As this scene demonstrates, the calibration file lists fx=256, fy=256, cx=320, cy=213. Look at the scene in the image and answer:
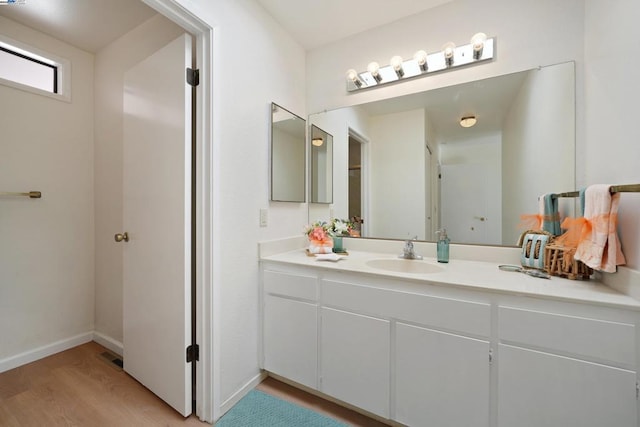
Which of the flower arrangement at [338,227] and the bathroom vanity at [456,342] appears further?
the flower arrangement at [338,227]

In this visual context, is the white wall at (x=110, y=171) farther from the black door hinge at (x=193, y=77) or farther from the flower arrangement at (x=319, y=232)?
the flower arrangement at (x=319, y=232)

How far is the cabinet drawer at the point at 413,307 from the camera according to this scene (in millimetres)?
1088

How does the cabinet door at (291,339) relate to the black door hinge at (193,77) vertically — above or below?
below

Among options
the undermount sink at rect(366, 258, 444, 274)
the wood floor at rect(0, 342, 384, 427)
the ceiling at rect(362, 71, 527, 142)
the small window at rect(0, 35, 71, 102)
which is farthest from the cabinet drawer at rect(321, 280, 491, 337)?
the small window at rect(0, 35, 71, 102)

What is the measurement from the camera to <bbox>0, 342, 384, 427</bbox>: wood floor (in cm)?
139

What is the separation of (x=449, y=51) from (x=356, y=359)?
1904mm

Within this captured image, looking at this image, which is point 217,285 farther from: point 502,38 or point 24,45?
point 24,45

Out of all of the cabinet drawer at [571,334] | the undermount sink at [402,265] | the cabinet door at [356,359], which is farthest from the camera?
the undermount sink at [402,265]

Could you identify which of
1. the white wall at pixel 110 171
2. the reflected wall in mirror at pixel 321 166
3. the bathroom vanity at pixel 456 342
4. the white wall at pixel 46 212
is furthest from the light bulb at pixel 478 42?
the white wall at pixel 46 212

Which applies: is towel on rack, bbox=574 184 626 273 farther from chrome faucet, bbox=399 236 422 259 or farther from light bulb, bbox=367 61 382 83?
light bulb, bbox=367 61 382 83

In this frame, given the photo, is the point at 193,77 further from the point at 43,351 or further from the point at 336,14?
the point at 43,351

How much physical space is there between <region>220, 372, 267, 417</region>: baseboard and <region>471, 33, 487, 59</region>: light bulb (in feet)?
8.08

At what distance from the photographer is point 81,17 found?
1813mm

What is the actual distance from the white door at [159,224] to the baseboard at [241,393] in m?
0.19
